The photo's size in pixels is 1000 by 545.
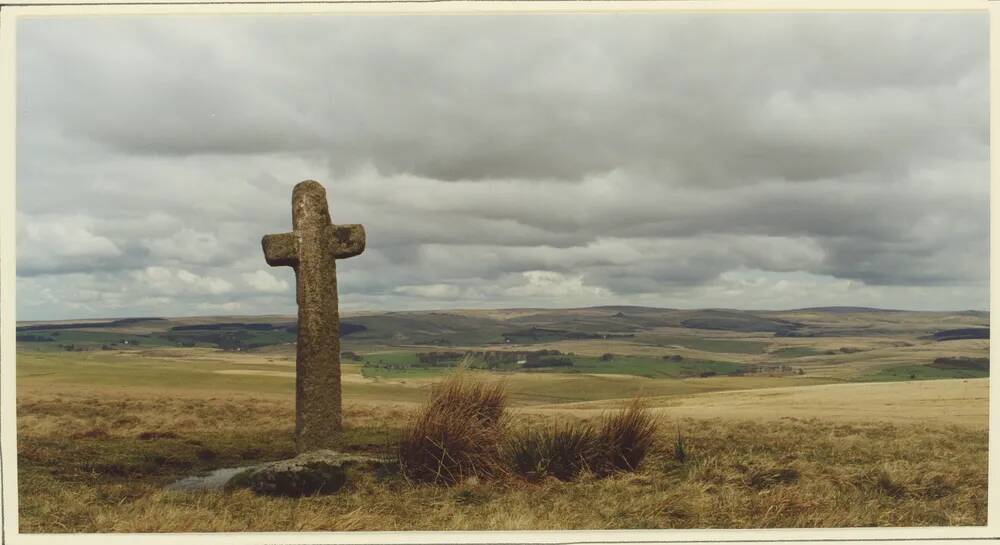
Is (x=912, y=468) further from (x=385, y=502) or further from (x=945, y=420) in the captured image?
(x=385, y=502)

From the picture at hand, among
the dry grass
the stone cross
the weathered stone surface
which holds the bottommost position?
the dry grass

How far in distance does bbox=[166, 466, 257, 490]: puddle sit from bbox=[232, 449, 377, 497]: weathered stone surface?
38 cm

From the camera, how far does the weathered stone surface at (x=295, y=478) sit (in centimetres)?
880

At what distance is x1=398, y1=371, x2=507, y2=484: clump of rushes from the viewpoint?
31.1ft

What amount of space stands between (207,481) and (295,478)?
1505 millimetres

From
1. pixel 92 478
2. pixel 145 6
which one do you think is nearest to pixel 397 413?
pixel 92 478

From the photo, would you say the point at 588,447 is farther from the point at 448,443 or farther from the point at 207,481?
the point at 207,481

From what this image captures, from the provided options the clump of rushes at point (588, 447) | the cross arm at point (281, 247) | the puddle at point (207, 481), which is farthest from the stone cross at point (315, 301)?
the clump of rushes at point (588, 447)

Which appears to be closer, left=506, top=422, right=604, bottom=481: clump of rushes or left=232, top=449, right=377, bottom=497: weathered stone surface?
left=232, top=449, right=377, bottom=497: weathered stone surface

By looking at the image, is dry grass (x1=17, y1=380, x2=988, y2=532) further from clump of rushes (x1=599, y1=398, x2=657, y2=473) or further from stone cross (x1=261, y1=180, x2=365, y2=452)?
stone cross (x1=261, y1=180, x2=365, y2=452)

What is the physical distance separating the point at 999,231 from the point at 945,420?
7421mm

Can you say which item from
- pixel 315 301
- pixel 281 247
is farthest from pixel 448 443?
pixel 281 247

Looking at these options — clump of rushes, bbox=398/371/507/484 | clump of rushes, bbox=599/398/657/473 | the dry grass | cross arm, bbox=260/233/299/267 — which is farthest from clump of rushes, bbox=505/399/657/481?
cross arm, bbox=260/233/299/267

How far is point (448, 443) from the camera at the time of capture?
956cm
